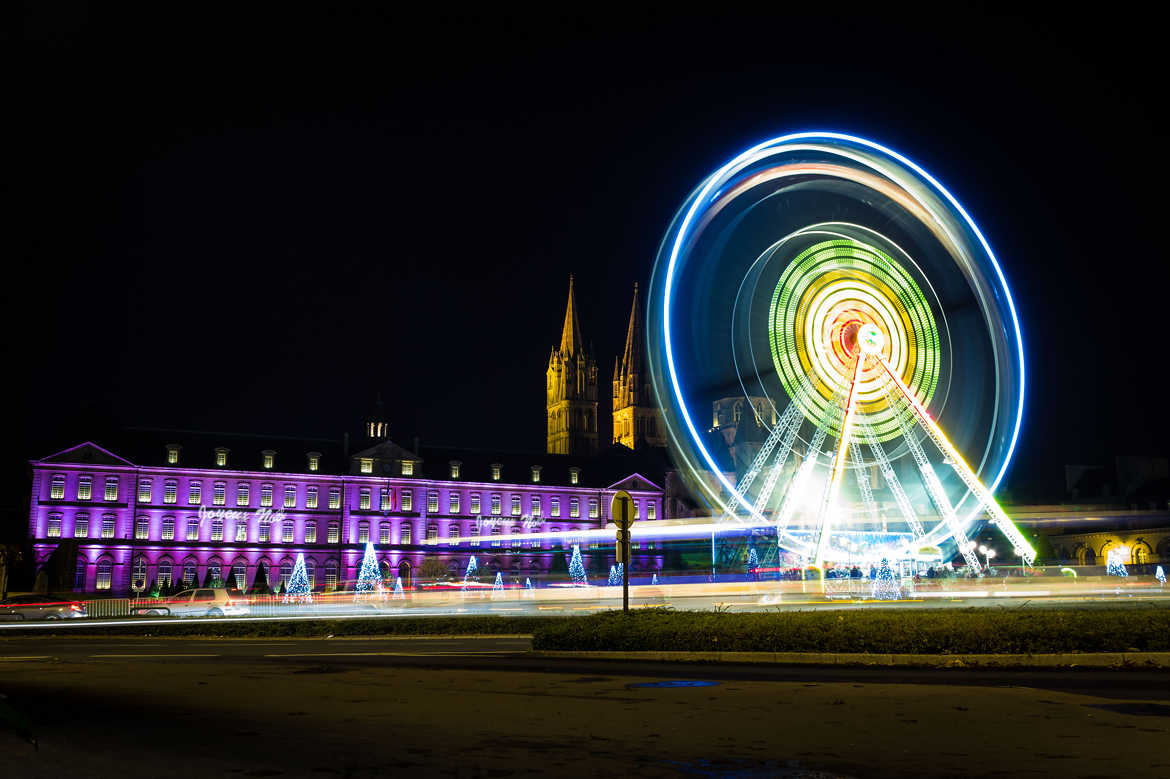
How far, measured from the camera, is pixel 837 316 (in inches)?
1382

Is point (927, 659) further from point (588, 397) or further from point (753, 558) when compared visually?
point (588, 397)

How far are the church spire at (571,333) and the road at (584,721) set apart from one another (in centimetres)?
13341

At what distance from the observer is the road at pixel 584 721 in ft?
26.7

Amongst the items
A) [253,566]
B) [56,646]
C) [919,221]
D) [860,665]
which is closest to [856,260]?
[919,221]

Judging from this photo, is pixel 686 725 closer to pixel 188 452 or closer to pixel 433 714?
pixel 433 714

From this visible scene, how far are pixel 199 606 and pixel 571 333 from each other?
112 metres

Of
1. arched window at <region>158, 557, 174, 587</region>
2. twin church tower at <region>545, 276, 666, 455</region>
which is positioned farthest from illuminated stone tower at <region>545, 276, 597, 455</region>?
arched window at <region>158, 557, 174, 587</region>

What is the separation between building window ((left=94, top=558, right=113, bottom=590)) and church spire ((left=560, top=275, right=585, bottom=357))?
76.7m

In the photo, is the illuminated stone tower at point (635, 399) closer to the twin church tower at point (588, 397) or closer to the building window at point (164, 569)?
the twin church tower at point (588, 397)

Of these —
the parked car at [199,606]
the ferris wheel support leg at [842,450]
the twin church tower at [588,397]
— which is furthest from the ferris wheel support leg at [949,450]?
the twin church tower at [588,397]

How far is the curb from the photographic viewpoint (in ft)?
49.4

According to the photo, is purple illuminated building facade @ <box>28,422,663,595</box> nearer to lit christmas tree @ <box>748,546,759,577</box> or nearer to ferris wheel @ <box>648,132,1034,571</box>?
lit christmas tree @ <box>748,546,759,577</box>

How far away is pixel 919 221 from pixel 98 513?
7368 centimetres

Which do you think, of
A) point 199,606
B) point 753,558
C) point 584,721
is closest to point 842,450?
point 753,558
